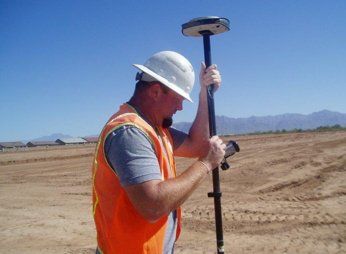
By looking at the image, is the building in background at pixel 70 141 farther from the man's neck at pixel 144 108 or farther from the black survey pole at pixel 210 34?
the man's neck at pixel 144 108

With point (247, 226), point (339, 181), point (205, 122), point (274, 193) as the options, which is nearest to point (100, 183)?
point (205, 122)

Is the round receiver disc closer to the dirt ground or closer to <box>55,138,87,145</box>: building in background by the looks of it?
the dirt ground

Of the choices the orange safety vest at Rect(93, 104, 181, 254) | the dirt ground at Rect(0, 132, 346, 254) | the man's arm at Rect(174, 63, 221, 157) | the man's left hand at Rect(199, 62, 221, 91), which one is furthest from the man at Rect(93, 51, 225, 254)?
the dirt ground at Rect(0, 132, 346, 254)

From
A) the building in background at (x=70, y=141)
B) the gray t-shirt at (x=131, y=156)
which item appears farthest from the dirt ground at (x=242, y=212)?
the building in background at (x=70, y=141)

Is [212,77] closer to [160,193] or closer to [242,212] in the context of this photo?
[160,193]

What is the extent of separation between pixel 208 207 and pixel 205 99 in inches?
267

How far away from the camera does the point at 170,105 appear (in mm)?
2229

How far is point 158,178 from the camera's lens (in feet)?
6.09

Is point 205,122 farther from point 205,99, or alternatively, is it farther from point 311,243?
point 311,243

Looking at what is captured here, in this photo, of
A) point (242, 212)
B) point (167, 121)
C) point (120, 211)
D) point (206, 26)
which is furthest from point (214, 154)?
point (242, 212)

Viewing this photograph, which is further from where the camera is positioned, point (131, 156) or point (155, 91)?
point (155, 91)

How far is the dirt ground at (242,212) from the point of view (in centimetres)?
673

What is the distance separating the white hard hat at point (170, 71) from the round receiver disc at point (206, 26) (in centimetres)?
34

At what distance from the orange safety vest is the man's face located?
21 cm
